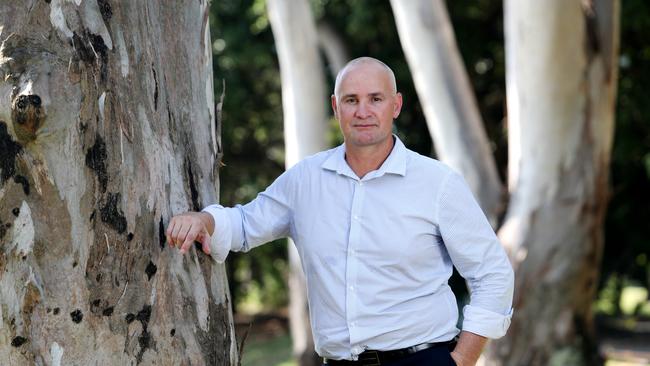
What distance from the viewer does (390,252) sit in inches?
141

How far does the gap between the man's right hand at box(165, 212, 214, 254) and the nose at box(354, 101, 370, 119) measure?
63 centimetres

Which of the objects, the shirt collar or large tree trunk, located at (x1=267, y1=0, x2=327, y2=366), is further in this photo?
large tree trunk, located at (x1=267, y1=0, x2=327, y2=366)

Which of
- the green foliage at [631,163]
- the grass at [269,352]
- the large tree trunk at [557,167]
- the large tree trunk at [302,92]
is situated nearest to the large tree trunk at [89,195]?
the large tree trunk at [557,167]

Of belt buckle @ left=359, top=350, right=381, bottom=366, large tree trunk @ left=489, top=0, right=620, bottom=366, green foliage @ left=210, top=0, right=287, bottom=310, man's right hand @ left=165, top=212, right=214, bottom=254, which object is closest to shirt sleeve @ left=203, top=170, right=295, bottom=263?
man's right hand @ left=165, top=212, right=214, bottom=254

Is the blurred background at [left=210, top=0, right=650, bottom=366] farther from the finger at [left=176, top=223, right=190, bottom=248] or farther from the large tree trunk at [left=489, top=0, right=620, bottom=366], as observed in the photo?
the finger at [left=176, top=223, right=190, bottom=248]

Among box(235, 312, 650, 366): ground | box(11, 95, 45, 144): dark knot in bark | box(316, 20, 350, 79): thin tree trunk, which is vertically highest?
box(316, 20, 350, 79): thin tree trunk

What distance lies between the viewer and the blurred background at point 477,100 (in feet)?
44.0

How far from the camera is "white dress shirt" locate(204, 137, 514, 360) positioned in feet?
11.7

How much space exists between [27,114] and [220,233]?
78 centimetres

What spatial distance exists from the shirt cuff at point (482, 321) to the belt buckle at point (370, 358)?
1.05 ft

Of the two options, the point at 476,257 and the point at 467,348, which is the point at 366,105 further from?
the point at 467,348

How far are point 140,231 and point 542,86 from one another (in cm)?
575

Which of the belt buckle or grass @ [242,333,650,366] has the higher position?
the belt buckle

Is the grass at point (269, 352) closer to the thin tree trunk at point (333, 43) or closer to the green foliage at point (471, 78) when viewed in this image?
the green foliage at point (471, 78)
